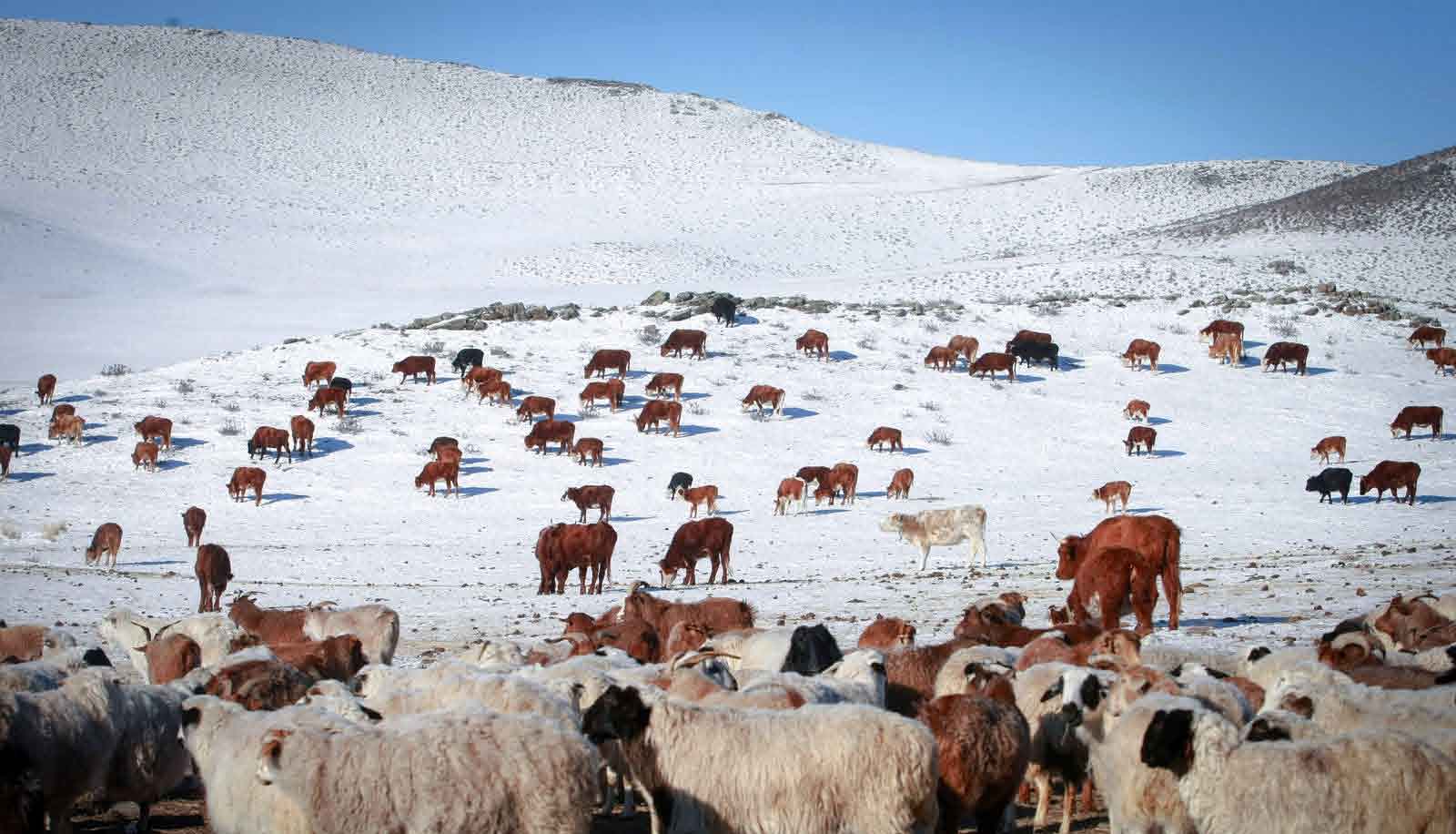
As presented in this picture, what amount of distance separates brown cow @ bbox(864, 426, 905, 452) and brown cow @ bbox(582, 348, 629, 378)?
401 inches

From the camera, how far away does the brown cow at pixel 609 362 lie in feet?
136

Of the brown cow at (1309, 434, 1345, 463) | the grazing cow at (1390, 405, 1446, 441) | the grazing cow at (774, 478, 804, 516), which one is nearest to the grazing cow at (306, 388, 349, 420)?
the grazing cow at (774, 478, 804, 516)

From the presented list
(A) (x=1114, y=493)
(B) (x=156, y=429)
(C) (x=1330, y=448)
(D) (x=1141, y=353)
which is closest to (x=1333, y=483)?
(C) (x=1330, y=448)

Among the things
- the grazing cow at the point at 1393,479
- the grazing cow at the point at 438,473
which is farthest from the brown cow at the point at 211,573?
the grazing cow at the point at 1393,479

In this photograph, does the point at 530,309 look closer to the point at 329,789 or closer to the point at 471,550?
the point at 471,550

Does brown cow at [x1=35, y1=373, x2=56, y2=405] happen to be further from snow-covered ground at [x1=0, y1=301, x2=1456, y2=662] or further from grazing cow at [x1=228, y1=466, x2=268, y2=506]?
grazing cow at [x1=228, y1=466, x2=268, y2=506]

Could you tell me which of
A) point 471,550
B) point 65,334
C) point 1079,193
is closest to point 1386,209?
point 1079,193

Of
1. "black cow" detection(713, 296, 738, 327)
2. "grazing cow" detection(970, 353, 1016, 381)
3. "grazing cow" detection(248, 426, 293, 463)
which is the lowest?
"grazing cow" detection(248, 426, 293, 463)

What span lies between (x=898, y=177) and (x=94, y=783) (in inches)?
4469

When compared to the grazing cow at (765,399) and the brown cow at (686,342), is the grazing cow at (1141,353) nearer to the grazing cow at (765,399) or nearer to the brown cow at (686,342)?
the grazing cow at (765,399)

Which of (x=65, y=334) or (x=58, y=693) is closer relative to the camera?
(x=58, y=693)

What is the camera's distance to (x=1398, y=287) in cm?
5850

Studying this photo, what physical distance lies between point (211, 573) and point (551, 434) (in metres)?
15.3

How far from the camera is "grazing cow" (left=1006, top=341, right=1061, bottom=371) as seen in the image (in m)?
43.8
